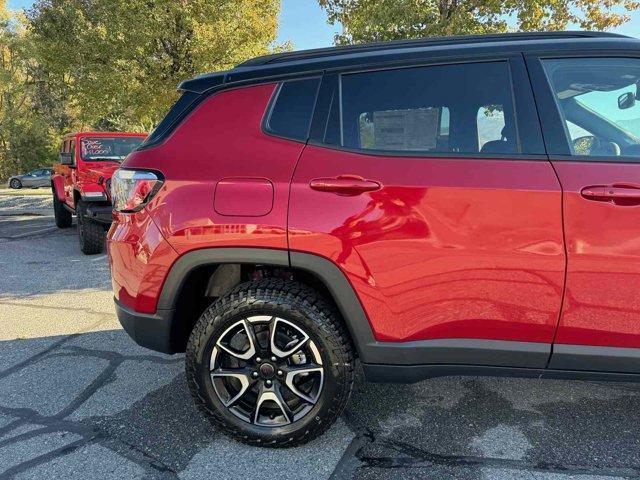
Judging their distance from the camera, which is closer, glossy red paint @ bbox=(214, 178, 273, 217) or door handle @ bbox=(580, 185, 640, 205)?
door handle @ bbox=(580, 185, 640, 205)

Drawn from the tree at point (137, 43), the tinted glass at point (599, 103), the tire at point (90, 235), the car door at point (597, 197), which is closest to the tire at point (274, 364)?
the car door at point (597, 197)

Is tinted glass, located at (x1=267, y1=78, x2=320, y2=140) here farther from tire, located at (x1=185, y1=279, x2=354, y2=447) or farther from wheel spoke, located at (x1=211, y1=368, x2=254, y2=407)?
wheel spoke, located at (x1=211, y1=368, x2=254, y2=407)

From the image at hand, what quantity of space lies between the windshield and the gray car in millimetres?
25847

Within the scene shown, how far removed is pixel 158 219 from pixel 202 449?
1158 millimetres

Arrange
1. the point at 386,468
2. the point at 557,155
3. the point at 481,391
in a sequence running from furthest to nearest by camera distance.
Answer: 1. the point at 481,391
2. the point at 386,468
3. the point at 557,155

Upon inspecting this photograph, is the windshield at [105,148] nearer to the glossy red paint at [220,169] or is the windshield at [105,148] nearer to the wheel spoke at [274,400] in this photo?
the glossy red paint at [220,169]

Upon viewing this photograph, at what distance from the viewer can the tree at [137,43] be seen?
11.5 meters

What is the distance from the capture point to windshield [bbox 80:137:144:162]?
7.52 meters

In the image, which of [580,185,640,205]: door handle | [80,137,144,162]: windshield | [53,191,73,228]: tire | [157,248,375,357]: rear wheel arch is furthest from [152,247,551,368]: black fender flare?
[53,191,73,228]: tire

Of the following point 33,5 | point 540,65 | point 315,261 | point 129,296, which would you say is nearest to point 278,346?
→ point 315,261

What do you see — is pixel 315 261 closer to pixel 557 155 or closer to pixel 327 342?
pixel 327 342

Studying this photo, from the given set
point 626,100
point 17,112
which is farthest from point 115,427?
point 17,112

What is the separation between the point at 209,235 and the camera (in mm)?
2215

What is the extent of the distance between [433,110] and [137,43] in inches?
451
